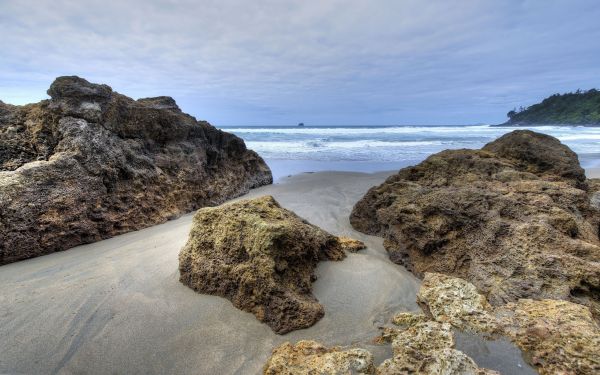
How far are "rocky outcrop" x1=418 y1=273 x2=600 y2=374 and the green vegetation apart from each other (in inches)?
2326

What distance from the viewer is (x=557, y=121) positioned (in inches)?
2227

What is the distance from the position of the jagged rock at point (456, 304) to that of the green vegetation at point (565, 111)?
5911 cm

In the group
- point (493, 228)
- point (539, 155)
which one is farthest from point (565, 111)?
point (493, 228)

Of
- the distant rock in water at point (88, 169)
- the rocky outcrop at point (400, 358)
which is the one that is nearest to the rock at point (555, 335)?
the rocky outcrop at point (400, 358)

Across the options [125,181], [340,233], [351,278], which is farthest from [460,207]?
[125,181]

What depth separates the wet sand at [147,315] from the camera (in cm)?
215

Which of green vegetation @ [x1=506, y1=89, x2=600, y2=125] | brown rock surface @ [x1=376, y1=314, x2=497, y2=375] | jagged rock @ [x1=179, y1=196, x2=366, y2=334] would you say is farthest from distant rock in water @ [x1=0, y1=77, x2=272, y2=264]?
green vegetation @ [x1=506, y1=89, x2=600, y2=125]

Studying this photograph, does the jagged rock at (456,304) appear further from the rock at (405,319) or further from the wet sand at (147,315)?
the wet sand at (147,315)

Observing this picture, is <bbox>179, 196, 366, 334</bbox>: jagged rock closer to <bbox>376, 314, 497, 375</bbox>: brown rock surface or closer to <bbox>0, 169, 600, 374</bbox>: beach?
<bbox>0, 169, 600, 374</bbox>: beach

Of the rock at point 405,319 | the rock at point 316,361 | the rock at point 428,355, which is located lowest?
the rock at point 405,319

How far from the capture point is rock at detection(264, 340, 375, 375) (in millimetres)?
1750

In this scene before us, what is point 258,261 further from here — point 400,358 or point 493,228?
point 493,228

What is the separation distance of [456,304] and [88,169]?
4.22m

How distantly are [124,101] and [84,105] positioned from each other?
604 mm
